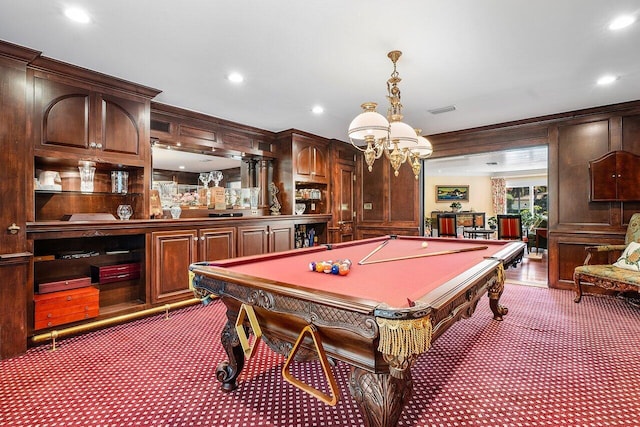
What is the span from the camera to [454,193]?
11094 millimetres

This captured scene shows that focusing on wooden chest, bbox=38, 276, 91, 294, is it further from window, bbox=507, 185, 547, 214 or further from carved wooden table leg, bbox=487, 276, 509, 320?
window, bbox=507, 185, 547, 214

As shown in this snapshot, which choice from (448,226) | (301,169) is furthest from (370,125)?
(448,226)

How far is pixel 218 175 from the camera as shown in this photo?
15.4 feet

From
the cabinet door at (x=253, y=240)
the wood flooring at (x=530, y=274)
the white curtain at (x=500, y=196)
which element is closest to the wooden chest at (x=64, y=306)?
the cabinet door at (x=253, y=240)

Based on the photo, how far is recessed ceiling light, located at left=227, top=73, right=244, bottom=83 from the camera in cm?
313

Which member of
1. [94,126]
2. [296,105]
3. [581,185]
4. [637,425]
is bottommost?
[637,425]

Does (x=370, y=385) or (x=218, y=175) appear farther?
(x=218, y=175)

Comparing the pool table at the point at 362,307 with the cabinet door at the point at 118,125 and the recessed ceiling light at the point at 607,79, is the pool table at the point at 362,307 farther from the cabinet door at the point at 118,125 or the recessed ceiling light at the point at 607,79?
the recessed ceiling light at the point at 607,79

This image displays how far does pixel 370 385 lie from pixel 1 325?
115 inches

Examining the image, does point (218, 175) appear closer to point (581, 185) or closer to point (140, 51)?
point (140, 51)

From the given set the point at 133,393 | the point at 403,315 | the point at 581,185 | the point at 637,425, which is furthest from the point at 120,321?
the point at 581,185

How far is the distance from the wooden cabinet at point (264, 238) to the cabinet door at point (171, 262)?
27.3 inches

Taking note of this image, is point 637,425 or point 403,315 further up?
point 403,315

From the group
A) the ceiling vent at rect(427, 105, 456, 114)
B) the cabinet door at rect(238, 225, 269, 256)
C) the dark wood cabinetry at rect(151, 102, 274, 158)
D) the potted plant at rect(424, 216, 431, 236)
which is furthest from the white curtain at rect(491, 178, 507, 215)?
the cabinet door at rect(238, 225, 269, 256)
